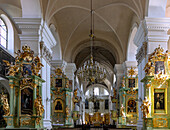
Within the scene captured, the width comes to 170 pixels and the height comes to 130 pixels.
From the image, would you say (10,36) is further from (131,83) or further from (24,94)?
(131,83)

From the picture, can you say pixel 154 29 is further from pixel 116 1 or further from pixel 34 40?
pixel 34 40

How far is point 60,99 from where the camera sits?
19219 mm

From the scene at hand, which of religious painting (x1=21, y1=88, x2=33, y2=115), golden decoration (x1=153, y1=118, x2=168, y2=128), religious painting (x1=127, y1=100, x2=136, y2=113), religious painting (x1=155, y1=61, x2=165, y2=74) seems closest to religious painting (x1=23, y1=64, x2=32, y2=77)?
religious painting (x1=21, y1=88, x2=33, y2=115)

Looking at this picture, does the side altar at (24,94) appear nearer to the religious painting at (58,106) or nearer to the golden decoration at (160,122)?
the golden decoration at (160,122)

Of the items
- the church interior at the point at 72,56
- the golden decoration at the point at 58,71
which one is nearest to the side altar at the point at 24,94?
the church interior at the point at 72,56

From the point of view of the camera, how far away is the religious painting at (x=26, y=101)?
1073cm

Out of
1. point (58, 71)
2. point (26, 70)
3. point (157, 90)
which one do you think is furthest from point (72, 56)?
point (157, 90)

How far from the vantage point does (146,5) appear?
12.1 meters

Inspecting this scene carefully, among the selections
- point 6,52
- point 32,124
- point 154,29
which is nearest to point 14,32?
point 6,52

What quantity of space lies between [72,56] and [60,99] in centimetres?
388

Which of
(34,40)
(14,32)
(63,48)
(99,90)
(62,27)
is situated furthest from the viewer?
(99,90)

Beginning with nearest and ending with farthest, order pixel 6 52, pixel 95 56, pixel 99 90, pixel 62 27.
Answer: pixel 6 52 < pixel 62 27 < pixel 95 56 < pixel 99 90

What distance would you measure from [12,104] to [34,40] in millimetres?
2833

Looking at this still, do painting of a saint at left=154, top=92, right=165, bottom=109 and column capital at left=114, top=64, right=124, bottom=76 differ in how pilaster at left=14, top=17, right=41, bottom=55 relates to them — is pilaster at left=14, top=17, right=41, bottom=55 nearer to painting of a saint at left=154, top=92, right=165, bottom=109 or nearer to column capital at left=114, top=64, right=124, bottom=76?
painting of a saint at left=154, top=92, right=165, bottom=109
